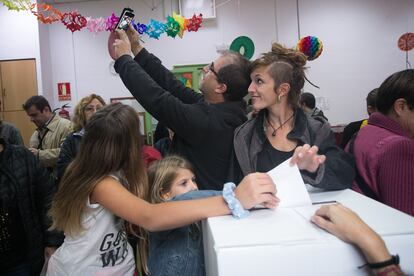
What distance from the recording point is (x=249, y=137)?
3.82 feet

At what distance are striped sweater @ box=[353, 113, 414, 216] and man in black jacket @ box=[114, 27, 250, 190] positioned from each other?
1.55 ft

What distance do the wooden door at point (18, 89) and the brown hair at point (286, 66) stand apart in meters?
5.18

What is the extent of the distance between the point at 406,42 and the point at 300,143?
5.67 m

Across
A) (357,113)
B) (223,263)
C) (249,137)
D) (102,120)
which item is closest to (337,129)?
(357,113)

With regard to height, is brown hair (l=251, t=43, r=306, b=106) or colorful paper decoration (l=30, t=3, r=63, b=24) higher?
colorful paper decoration (l=30, t=3, r=63, b=24)

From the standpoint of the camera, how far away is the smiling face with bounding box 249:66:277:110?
118 centimetres

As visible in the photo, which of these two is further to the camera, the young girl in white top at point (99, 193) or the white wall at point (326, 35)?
the white wall at point (326, 35)

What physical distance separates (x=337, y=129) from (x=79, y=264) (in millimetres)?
4377

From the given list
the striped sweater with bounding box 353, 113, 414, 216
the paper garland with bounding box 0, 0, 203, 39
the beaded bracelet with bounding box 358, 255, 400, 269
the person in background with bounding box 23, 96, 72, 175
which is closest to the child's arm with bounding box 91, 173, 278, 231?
the beaded bracelet with bounding box 358, 255, 400, 269

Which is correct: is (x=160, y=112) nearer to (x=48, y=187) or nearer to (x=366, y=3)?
(x=48, y=187)

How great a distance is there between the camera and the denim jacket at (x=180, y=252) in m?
0.77

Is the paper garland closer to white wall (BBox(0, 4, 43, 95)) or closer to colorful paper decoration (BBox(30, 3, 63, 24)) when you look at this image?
colorful paper decoration (BBox(30, 3, 63, 24))

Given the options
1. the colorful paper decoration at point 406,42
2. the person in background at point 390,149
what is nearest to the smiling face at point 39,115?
the person in background at point 390,149

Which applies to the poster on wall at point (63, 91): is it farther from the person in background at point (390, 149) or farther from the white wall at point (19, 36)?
the person in background at point (390, 149)
